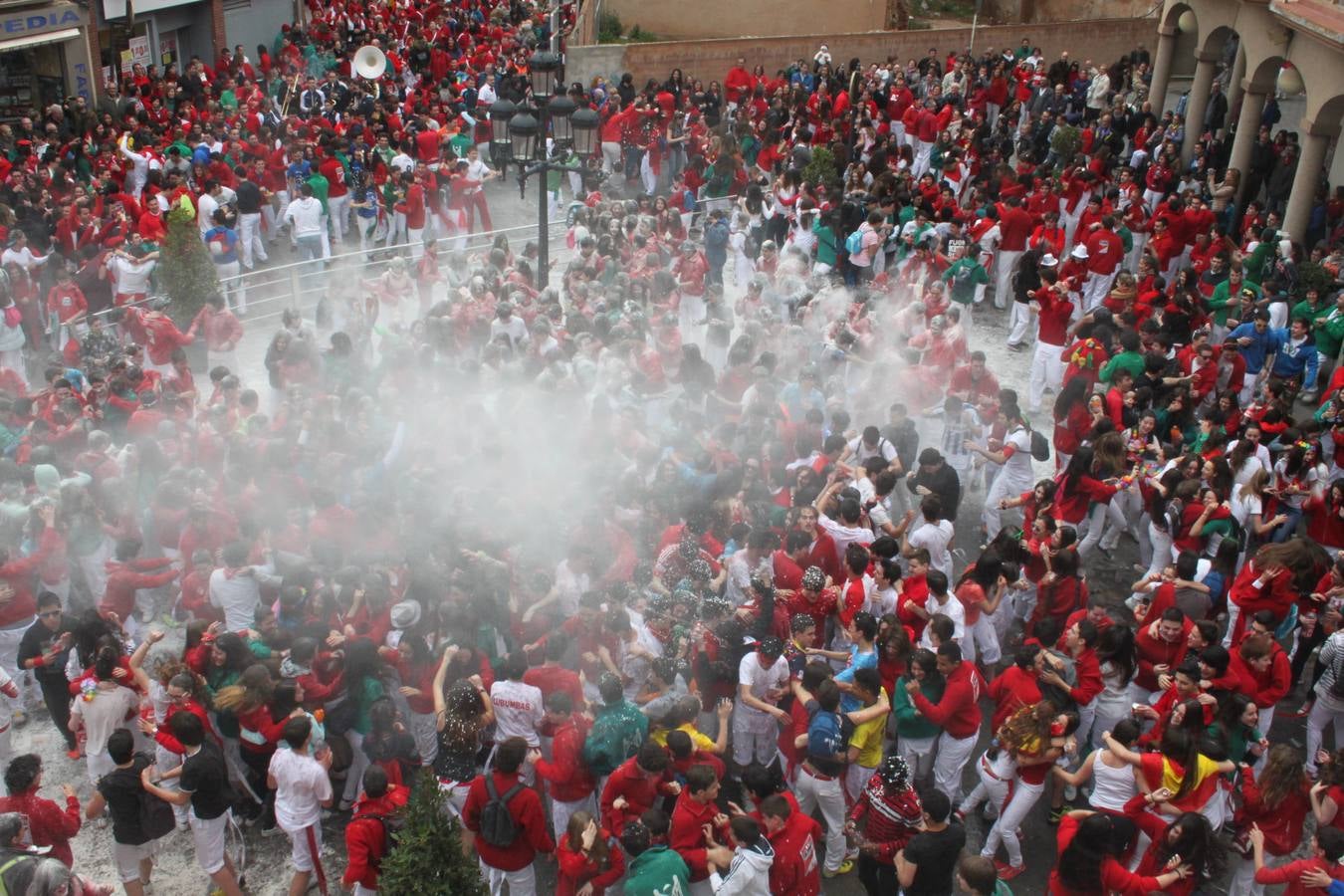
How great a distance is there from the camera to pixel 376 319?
1355cm

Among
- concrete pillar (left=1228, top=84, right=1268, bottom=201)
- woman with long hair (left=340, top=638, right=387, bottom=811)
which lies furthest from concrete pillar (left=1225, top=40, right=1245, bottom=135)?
woman with long hair (left=340, top=638, right=387, bottom=811)

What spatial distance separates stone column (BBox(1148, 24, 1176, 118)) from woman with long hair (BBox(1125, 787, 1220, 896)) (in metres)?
17.9

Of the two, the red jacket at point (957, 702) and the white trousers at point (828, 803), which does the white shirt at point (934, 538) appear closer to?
the red jacket at point (957, 702)

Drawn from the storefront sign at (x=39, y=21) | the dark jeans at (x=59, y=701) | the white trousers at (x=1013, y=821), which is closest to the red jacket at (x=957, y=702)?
the white trousers at (x=1013, y=821)

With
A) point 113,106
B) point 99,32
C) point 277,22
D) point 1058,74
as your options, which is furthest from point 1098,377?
point 277,22

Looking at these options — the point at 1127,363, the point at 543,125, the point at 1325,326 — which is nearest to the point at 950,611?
the point at 1127,363

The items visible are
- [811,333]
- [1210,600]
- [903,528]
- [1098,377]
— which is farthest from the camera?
[811,333]

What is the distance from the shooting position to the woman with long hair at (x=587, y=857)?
584cm

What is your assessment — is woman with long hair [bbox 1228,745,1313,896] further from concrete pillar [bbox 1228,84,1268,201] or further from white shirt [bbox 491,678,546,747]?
concrete pillar [bbox 1228,84,1268,201]

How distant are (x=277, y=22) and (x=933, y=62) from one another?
14638 millimetres

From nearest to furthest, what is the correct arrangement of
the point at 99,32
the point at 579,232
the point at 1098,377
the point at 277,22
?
the point at 1098,377, the point at 579,232, the point at 99,32, the point at 277,22

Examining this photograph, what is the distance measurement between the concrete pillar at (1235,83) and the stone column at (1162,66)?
1108 mm

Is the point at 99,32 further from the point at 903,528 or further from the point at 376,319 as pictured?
the point at 903,528

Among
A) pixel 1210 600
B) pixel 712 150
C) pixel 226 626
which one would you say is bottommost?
pixel 226 626
